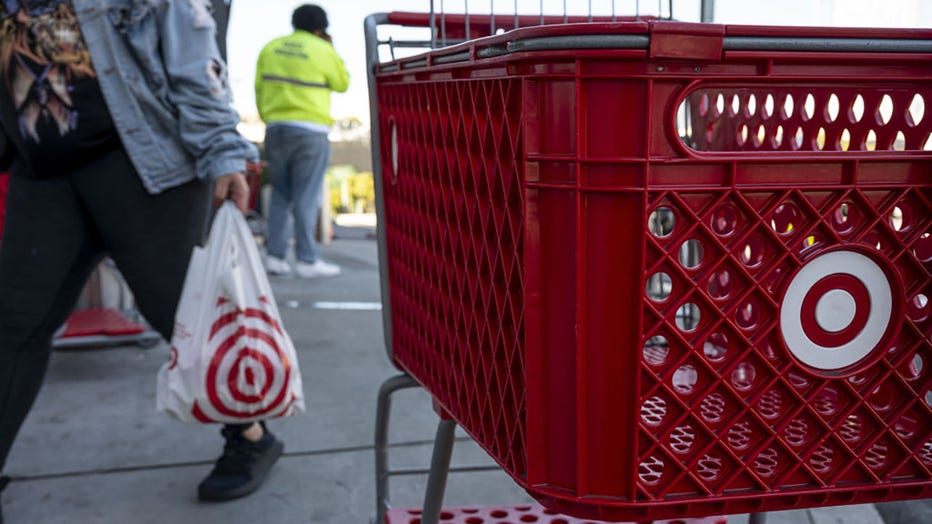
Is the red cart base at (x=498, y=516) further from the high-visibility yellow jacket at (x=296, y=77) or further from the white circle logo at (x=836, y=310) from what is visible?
the high-visibility yellow jacket at (x=296, y=77)

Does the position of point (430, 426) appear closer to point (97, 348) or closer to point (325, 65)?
point (97, 348)

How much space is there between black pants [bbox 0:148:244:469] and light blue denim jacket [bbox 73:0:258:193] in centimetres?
9

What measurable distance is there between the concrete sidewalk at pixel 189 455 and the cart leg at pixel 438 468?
3.52 feet

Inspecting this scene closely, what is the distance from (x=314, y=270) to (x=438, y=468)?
5375mm

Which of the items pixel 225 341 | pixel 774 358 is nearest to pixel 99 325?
pixel 225 341

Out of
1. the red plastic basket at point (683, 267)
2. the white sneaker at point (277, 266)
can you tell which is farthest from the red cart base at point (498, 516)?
the white sneaker at point (277, 266)

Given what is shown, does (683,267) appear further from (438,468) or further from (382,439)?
(382,439)

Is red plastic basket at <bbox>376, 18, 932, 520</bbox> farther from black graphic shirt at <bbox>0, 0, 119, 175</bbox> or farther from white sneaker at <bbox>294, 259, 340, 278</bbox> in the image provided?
white sneaker at <bbox>294, 259, 340, 278</bbox>

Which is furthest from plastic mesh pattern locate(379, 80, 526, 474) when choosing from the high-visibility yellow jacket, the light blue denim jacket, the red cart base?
the high-visibility yellow jacket

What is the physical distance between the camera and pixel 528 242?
3.84 feet

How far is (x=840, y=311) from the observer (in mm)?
1223

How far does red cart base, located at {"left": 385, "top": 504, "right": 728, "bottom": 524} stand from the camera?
217cm

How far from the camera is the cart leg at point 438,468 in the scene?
5.65 ft

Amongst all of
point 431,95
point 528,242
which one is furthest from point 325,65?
point 528,242
